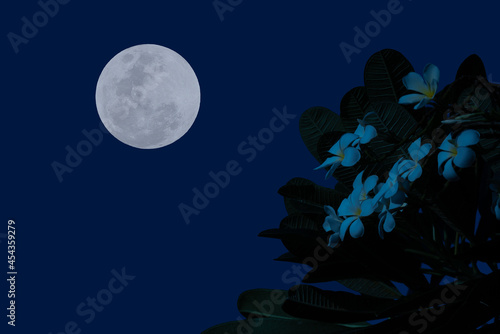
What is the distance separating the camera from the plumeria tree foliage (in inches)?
51.4

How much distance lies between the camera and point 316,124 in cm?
203

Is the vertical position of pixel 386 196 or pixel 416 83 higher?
pixel 416 83

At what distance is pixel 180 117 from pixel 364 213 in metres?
2.49

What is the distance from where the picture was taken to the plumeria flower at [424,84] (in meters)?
1.32

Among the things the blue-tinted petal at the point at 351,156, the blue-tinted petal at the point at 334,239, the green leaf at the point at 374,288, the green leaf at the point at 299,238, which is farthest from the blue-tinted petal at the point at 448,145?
the green leaf at the point at 374,288

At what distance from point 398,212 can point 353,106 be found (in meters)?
0.43

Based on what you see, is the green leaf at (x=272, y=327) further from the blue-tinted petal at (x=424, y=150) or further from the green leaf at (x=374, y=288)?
the blue-tinted petal at (x=424, y=150)

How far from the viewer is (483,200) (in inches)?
59.6

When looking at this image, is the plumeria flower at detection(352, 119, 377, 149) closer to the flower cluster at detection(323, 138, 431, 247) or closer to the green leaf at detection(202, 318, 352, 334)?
the flower cluster at detection(323, 138, 431, 247)

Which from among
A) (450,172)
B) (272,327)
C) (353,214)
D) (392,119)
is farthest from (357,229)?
(272,327)

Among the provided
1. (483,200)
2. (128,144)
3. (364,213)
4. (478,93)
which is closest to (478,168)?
(483,200)

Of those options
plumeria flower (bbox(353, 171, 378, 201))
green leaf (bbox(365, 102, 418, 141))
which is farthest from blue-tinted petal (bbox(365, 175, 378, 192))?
green leaf (bbox(365, 102, 418, 141))

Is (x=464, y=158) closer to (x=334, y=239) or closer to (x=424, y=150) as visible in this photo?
(x=424, y=150)

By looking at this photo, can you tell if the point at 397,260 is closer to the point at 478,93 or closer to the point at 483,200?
the point at 483,200
